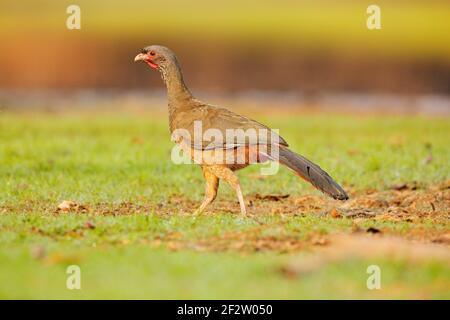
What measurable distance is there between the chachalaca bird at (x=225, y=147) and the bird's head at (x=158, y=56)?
39cm

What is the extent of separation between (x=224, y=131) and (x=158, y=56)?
1.37 metres

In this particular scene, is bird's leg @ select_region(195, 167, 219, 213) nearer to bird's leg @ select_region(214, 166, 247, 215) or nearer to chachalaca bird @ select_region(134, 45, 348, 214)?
chachalaca bird @ select_region(134, 45, 348, 214)

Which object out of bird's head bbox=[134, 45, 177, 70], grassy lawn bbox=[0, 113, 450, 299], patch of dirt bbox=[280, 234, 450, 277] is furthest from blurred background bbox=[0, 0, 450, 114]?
patch of dirt bbox=[280, 234, 450, 277]

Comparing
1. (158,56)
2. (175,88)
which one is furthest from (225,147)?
(158,56)

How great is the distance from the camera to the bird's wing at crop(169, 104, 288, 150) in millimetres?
10609

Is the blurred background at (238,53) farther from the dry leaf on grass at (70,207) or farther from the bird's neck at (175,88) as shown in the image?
the dry leaf on grass at (70,207)

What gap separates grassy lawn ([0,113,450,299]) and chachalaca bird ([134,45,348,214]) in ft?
1.27

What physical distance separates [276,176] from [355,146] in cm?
352

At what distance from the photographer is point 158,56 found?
1147 cm

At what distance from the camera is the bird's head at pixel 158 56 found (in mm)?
11430

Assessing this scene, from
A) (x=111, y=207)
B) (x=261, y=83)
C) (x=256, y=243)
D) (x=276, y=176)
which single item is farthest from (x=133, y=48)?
(x=256, y=243)

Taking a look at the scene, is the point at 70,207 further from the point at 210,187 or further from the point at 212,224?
the point at 212,224

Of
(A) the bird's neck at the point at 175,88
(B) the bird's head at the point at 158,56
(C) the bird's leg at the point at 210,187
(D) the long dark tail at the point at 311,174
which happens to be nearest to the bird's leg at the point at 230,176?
(C) the bird's leg at the point at 210,187
